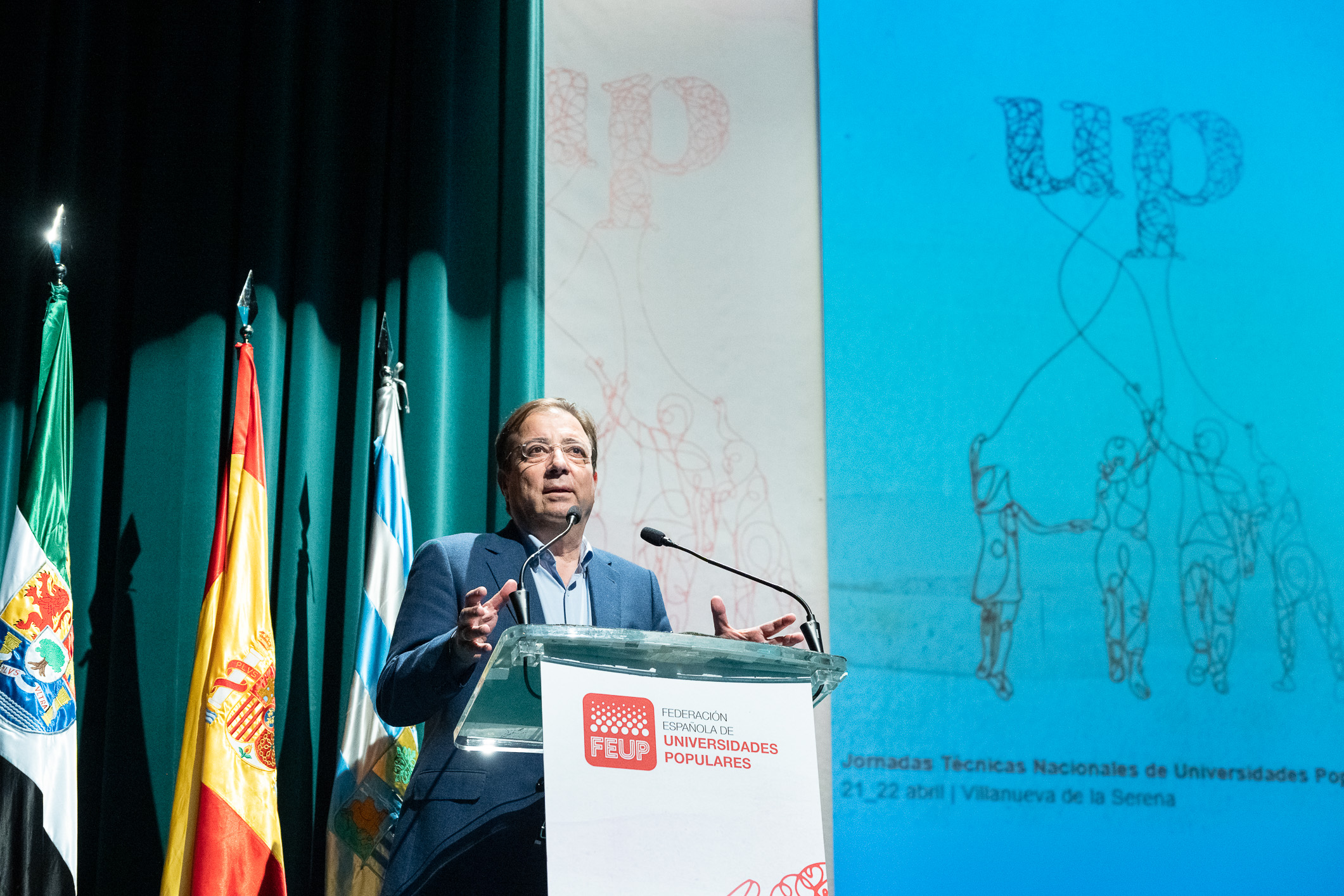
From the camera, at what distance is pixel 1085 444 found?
147 inches

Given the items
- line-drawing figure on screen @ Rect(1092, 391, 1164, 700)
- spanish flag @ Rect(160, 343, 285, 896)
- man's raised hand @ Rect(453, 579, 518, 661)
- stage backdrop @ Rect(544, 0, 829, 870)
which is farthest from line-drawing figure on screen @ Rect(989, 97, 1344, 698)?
man's raised hand @ Rect(453, 579, 518, 661)

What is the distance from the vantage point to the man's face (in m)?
2.31

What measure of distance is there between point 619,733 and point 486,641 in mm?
267

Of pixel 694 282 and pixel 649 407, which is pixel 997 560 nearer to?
pixel 649 407

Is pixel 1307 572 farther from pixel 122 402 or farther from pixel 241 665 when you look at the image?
pixel 122 402

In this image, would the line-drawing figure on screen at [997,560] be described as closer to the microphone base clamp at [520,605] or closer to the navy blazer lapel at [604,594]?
the navy blazer lapel at [604,594]

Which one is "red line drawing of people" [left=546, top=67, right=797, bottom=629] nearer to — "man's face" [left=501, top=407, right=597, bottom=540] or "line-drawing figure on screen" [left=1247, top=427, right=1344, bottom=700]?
"man's face" [left=501, top=407, right=597, bottom=540]

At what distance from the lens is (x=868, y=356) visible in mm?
3764

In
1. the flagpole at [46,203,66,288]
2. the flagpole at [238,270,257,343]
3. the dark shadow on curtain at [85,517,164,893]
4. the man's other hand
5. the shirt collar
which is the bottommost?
the dark shadow on curtain at [85,517,164,893]

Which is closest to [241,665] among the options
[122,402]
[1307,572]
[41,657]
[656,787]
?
[41,657]

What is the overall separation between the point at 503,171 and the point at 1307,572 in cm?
274

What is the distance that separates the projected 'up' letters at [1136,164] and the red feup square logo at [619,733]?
293 centimetres

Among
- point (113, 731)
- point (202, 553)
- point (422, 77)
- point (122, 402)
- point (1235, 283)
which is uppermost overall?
point (422, 77)

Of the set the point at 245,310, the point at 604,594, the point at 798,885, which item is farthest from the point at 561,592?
the point at 245,310
